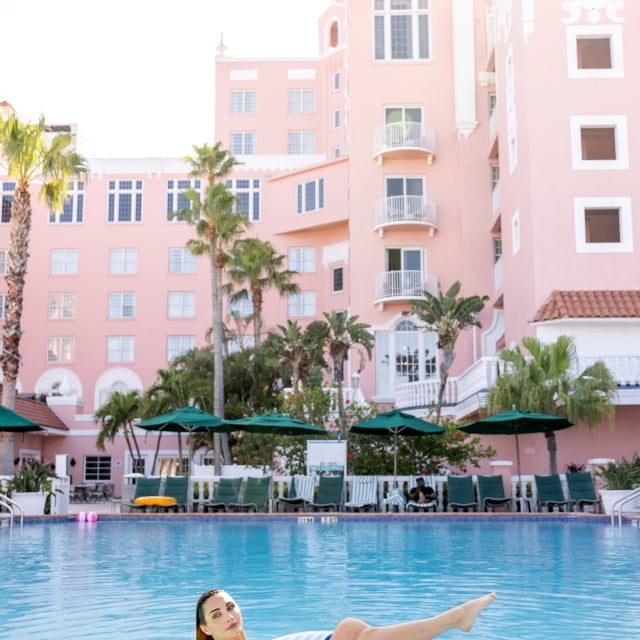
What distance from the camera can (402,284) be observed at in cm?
3384

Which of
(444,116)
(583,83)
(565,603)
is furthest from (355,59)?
(565,603)

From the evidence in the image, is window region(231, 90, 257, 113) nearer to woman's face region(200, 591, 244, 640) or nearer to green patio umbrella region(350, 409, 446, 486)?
green patio umbrella region(350, 409, 446, 486)

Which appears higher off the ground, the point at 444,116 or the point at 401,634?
the point at 444,116

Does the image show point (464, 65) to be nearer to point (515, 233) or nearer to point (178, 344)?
point (515, 233)

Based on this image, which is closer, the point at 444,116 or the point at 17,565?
the point at 17,565

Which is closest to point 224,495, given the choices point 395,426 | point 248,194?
point 395,426

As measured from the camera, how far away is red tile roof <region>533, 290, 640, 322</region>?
939 inches

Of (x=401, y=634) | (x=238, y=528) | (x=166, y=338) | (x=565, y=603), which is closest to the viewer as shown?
(x=401, y=634)

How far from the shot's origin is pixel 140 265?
1812 inches

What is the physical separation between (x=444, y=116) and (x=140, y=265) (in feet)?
59.3

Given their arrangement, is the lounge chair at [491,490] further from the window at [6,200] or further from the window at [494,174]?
the window at [6,200]

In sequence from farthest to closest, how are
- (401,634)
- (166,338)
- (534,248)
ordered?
(166,338) < (534,248) < (401,634)

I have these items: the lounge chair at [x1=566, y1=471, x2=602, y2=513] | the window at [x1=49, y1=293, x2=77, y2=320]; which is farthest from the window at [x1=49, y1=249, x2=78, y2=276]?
the lounge chair at [x1=566, y1=471, x2=602, y2=513]

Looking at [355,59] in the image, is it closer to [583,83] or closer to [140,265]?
[583,83]
